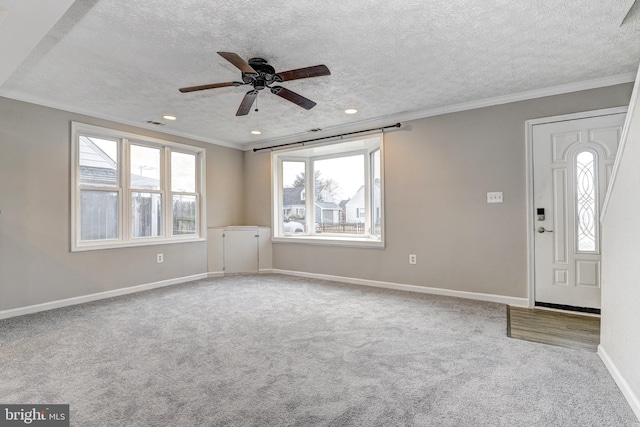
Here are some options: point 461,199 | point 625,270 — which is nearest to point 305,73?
point 625,270

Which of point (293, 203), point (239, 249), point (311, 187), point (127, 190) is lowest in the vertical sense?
point (239, 249)

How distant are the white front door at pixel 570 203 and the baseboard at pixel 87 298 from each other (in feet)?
15.8

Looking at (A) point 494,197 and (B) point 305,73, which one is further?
(A) point 494,197

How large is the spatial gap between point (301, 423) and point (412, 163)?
3528 millimetres

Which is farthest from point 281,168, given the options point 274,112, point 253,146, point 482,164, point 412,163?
point 482,164

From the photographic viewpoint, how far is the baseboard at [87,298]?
3480 mm

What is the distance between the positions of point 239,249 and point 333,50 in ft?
12.8

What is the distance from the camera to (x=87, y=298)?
13.2ft

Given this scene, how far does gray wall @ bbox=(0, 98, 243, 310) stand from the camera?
11.3 feet

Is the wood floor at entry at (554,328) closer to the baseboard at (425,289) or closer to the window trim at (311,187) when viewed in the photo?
the baseboard at (425,289)

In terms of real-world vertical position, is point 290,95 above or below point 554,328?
above

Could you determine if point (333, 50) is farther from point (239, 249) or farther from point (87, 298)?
point (87, 298)

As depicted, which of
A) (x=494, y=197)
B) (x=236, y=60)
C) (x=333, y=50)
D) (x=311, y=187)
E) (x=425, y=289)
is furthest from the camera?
(x=311, y=187)

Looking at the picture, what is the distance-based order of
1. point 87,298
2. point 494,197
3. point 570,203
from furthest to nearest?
point 87,298 → point 494,197 → point 570,203
